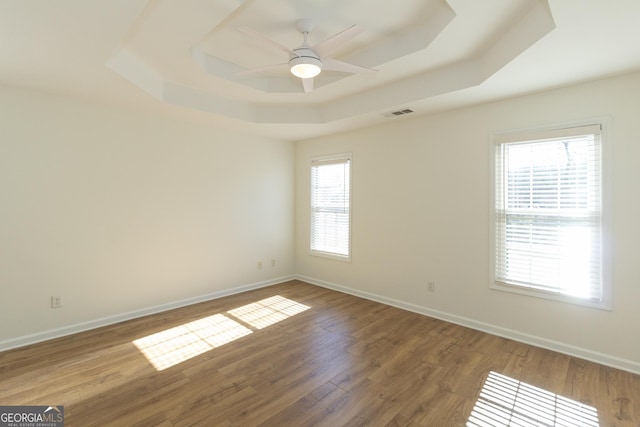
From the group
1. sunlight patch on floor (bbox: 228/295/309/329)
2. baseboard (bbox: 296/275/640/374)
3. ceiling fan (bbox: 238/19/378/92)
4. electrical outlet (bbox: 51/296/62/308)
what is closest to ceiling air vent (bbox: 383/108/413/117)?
ceiling fan (bbox: 238/19/378/92)

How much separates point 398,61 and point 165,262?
145 inches

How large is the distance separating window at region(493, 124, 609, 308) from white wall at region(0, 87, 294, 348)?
3.55 meters

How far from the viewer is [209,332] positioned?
334 centimetres

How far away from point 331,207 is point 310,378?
302cm

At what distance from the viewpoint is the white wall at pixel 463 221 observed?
8.61ft

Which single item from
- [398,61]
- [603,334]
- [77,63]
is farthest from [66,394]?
[603,334]

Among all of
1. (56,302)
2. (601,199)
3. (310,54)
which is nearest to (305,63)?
(310,54)

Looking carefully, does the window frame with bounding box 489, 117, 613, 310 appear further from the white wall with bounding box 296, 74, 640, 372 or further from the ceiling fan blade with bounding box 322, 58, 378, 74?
the ceiling fan blade with bounding box 322, 58, 378, 74

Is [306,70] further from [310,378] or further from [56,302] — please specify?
[56,302]

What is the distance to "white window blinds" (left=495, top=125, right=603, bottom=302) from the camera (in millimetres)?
2764

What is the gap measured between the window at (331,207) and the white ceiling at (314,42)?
133 centimetres

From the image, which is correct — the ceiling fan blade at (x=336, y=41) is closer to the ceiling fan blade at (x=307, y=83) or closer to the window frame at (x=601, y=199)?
the ceiling fan blade at (x=307, y=83)

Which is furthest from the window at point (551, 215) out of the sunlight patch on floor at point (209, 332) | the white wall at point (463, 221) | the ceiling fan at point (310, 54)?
the sunlight patch on floor at point (209, 332)

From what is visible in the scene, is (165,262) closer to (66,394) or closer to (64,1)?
(66,394)
